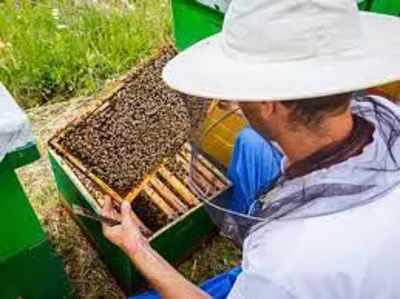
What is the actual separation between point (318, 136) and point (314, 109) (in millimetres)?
64

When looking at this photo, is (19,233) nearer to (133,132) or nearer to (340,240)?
(133,132)

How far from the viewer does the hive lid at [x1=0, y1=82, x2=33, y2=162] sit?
4.31 ft

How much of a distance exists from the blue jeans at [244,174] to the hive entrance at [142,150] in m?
0.08

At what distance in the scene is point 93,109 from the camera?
7.02 ft

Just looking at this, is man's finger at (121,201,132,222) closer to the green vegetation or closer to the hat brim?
the hat brim

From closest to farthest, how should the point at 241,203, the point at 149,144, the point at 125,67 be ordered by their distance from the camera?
the point at 241,203 → the point at 149,144 → the point at 125,67

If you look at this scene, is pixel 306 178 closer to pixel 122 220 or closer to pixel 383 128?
pixel 383 128

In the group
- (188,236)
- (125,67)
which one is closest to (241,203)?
(188,236)

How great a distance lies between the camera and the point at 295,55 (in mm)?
1018

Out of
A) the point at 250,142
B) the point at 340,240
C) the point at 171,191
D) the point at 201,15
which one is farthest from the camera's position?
Answer: the point at 201,15

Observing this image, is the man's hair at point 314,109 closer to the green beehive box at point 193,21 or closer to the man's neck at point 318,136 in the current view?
the man's neck at point 318,136

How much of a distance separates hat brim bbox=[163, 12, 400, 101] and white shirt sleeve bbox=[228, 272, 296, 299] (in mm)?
359

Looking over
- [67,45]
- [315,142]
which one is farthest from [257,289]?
[67,45]

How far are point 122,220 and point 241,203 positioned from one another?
527 mm
